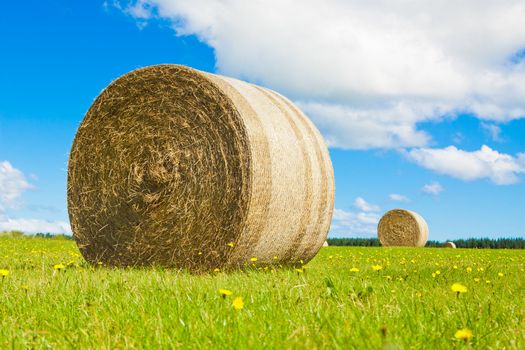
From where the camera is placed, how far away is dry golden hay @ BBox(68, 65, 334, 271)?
7.17 metres

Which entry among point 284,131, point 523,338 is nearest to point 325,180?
point 284,131

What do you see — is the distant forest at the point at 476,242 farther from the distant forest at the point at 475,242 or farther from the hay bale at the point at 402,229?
the hay bale at the point at 402,229

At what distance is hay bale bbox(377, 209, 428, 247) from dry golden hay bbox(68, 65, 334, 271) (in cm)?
2012

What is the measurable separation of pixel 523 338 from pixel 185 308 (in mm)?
2065

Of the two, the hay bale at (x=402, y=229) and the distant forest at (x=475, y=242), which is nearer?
the hay bale at (x=402, y=229)

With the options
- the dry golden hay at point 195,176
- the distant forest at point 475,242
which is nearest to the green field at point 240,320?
the dry golden hay at point 195,176

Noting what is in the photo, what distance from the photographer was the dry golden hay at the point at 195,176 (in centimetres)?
717

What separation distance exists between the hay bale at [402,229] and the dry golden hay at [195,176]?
792 inches

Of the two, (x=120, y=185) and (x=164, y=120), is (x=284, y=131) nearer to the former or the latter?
(x=164, y=120)

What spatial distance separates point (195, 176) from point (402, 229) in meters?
22.4

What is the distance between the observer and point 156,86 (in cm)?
812

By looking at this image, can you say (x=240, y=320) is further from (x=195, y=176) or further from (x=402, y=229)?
(x=402, y=229)

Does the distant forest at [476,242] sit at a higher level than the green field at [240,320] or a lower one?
higher

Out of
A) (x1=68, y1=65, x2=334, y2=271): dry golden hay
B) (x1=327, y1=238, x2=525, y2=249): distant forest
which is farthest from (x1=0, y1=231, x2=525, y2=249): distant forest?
(x1=68, y1=65, x2=334, y2=271): dry golden hay
